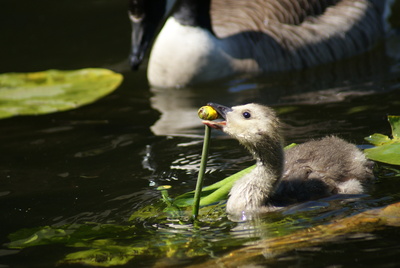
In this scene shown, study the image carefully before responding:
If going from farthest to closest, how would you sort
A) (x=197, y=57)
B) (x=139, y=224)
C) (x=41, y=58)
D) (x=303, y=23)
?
(x=41, y=58)
(x=303, y=23)
(x=197, y=57)
(x=139, y=224)

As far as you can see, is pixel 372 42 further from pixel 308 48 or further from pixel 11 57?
pixel 11 57

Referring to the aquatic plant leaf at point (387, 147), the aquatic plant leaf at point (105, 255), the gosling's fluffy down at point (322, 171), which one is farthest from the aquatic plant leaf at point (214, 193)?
the aquatic plant leaf at point (387, 147)

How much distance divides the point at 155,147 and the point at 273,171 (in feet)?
6.91

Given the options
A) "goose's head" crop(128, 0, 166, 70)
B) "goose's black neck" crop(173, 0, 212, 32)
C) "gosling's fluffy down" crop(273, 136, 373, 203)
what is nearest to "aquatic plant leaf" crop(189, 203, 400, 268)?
"gosling's fluffy down" crop(273, 136, 373, 203)

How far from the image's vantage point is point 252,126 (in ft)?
18.4

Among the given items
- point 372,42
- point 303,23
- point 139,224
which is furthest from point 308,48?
point 139,224

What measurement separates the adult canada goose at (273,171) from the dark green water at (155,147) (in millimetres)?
172

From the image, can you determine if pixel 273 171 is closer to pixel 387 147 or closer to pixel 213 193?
pixel 213 193

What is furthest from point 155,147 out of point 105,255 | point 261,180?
point 105,255

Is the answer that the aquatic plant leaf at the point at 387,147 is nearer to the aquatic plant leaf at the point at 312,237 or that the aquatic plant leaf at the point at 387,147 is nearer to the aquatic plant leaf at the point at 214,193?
the aquatic plant leaf at the point at 312,237

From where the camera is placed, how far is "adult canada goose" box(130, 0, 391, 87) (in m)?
9.93

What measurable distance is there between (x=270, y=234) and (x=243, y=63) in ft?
16.7

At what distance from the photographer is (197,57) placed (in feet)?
32.6

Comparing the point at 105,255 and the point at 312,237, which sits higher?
the point at 312,237
